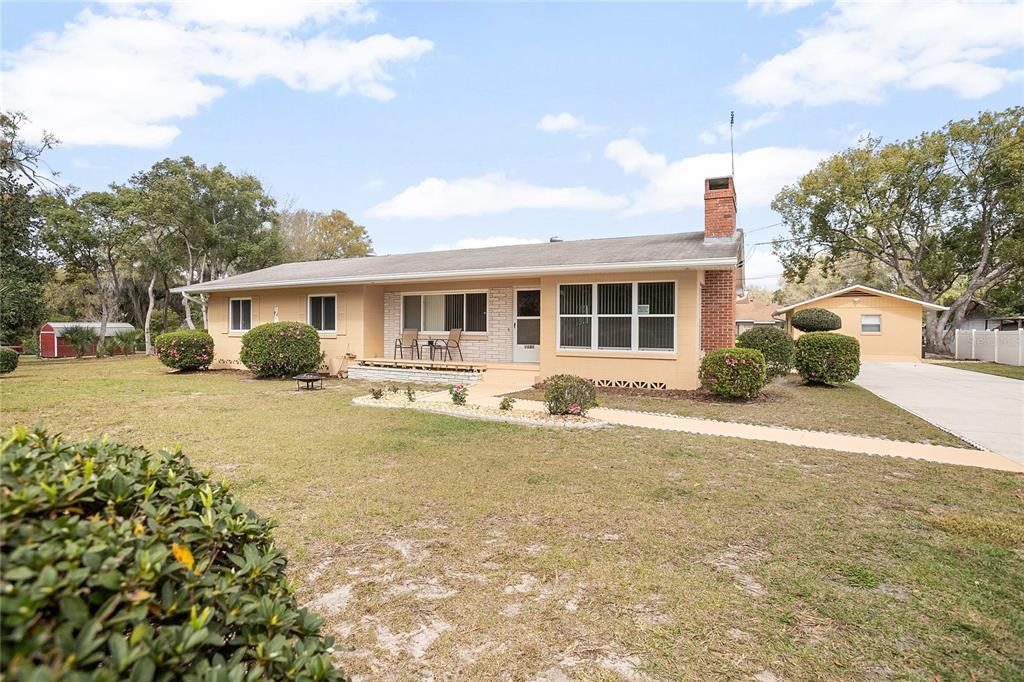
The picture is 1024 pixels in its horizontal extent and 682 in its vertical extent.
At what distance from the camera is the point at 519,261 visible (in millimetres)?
14578

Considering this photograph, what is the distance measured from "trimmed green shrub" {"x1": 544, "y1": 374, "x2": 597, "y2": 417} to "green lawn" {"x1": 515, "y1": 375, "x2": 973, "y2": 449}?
1653 millimetres

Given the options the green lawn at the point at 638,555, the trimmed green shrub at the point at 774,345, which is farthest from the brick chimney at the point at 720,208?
the green lawn at the point at 638,555

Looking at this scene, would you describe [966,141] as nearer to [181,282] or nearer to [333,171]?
[333,171]

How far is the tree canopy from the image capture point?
27.8m

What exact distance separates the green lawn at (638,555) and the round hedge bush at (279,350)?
769 centimetres

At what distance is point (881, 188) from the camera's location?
98.9 ft

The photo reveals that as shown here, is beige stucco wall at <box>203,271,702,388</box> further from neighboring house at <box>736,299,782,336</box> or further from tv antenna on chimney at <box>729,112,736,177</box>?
neighboring house at <box>736,299,782,336</box>

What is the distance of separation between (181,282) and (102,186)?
10026 mm

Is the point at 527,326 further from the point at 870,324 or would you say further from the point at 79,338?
the point at 79,338

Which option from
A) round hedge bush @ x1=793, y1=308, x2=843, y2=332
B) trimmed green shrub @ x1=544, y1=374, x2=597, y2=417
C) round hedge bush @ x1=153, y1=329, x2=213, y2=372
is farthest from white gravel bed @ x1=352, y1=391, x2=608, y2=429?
round hedge bush @ x1=793, y1=308, x2=843, y2=332

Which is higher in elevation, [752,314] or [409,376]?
[752,314]

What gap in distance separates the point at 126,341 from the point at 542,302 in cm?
2545

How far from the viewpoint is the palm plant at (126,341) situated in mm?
27172

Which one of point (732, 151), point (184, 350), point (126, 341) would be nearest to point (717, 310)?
point (732, 151)
